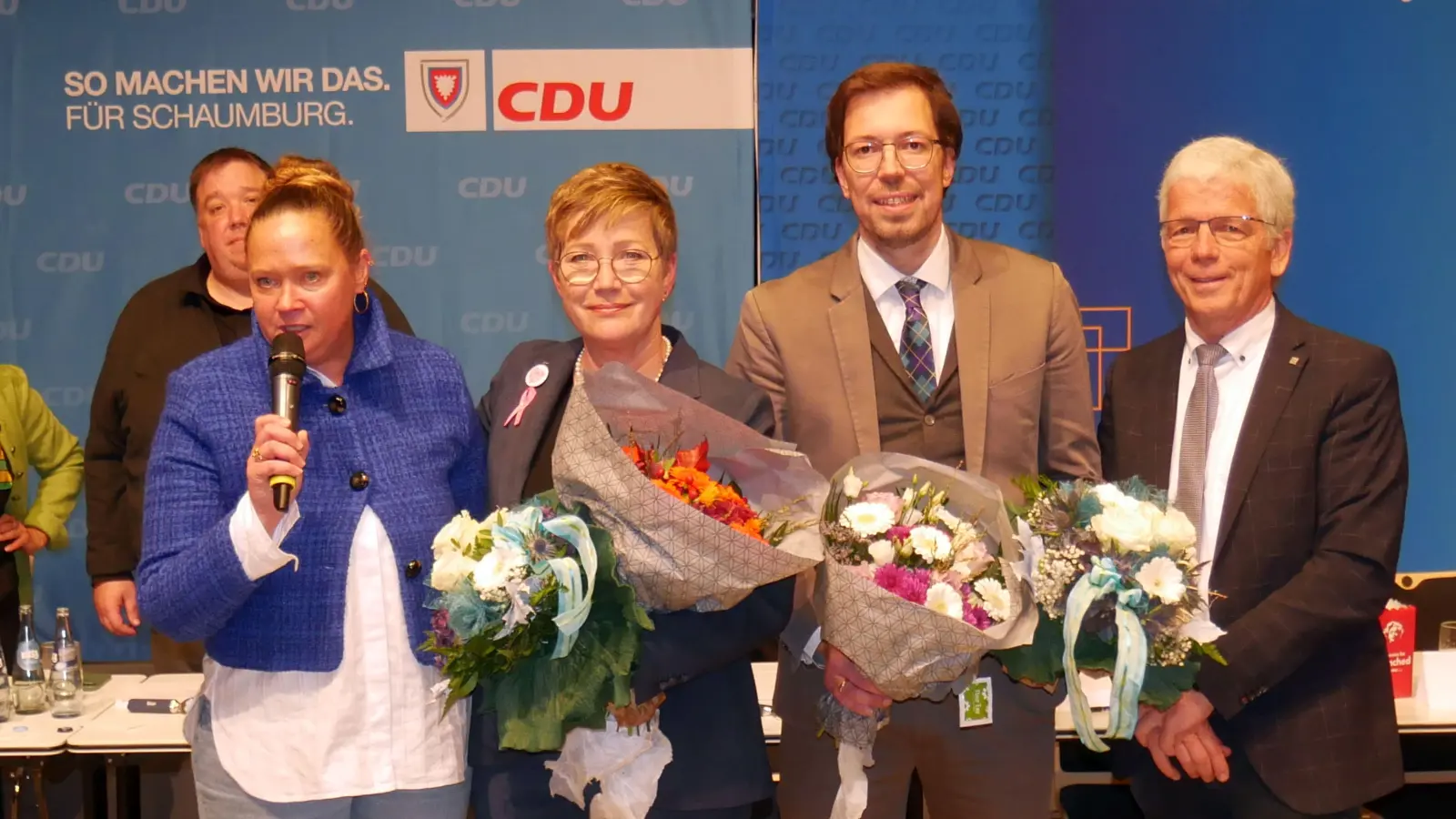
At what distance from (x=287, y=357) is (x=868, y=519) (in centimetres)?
100

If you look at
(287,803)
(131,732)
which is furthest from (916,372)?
(131,732)

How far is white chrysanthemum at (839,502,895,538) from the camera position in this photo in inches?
90.3

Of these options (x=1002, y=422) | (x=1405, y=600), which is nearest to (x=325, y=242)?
(x=1002, y=422)

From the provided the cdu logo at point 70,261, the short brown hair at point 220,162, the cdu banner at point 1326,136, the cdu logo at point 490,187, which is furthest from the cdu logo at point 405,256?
the cdu banner at point 1326,136

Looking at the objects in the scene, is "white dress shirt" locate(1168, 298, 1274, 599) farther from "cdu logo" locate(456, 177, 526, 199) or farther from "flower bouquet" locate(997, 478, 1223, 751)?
"cdu logo" locate(456, 177, 526, 199)

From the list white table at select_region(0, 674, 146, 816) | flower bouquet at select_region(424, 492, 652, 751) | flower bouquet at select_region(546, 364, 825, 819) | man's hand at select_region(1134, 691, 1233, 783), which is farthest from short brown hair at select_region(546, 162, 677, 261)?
white table at select_region(0, 674, 146, 816)

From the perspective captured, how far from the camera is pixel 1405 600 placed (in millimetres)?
4363

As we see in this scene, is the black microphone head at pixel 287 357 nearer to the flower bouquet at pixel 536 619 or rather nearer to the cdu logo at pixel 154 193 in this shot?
the flower bouquet at pixel 536 619

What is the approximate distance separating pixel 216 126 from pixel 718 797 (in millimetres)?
3617

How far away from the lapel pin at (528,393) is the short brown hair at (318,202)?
0.39 m

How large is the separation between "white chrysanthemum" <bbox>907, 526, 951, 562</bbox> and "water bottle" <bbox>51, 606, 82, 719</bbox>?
7.80 feet

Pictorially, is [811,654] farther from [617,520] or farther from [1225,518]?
[1225,518]

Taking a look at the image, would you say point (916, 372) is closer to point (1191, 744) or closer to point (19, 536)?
point (1191, 744)

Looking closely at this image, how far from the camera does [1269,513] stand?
8.69 ft
